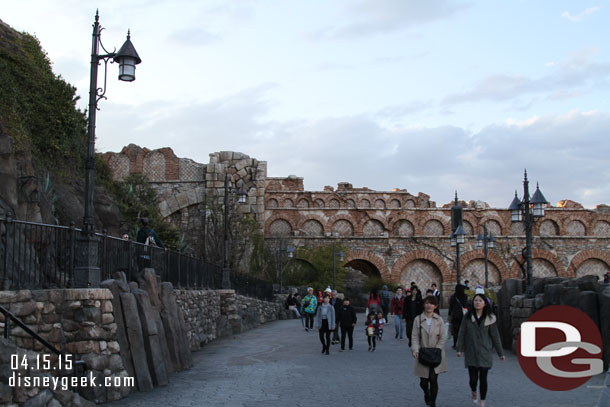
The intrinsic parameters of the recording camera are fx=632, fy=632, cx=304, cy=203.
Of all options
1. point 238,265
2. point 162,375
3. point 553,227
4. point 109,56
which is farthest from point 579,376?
point 553,227

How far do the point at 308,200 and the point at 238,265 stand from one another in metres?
26.0

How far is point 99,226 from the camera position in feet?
65.3

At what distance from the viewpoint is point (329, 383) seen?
33.3 ft

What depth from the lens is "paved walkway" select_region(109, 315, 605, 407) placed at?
8.45m

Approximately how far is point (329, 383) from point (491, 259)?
36.9 m

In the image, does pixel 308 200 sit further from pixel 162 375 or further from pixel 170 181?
pixel 162 375

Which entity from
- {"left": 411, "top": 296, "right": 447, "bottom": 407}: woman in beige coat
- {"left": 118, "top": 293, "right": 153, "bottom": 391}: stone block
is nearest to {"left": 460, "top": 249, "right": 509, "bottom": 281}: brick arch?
{"left": 118, "top": 293, "right": 153, "bottom": 391}: stone block

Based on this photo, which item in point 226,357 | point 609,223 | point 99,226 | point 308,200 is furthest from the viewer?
point 308,200

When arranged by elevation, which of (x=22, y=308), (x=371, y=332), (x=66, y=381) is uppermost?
(x=22, y=308)

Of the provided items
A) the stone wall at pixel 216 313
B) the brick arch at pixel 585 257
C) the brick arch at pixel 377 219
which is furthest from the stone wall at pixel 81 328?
the brick arch at pixel 585 257

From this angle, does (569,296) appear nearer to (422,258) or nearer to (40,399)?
(40,399)

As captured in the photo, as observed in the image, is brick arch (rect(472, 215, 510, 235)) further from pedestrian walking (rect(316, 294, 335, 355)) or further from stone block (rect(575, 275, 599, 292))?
stone block (rect(575, 275, 599, 292))

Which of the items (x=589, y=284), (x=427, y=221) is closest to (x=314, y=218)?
(x=427, y=221)

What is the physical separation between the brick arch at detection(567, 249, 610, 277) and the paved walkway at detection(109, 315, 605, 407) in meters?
33.9
